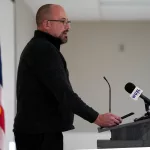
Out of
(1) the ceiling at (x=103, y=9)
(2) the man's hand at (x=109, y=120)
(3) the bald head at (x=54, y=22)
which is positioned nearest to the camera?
(2) the man's hand at (x=109, y=120)

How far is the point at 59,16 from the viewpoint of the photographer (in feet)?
5.54

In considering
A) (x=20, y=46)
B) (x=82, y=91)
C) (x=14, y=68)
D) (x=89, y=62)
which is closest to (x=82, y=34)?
(x=89, y=62)

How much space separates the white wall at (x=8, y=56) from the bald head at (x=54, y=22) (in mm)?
2084

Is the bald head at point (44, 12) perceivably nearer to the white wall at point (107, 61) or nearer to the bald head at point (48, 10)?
the bald head at point (48, 10)

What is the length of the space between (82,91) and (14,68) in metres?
2.10

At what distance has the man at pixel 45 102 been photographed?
1.51 meters

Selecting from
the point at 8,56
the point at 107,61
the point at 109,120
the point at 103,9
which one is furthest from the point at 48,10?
the point at 107,61

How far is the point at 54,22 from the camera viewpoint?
1.69 metres

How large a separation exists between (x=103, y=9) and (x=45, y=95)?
3853mm

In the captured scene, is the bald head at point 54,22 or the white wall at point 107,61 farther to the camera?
the white wall at point 107,61

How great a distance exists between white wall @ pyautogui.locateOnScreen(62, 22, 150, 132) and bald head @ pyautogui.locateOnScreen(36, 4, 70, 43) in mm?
4233

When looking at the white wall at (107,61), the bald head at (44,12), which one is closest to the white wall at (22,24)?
the white wall at (107,61)

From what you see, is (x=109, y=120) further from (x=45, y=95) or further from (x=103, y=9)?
(x=103, y=9)

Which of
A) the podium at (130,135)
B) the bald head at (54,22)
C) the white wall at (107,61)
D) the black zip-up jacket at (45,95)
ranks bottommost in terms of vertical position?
the podium at (130,135)
